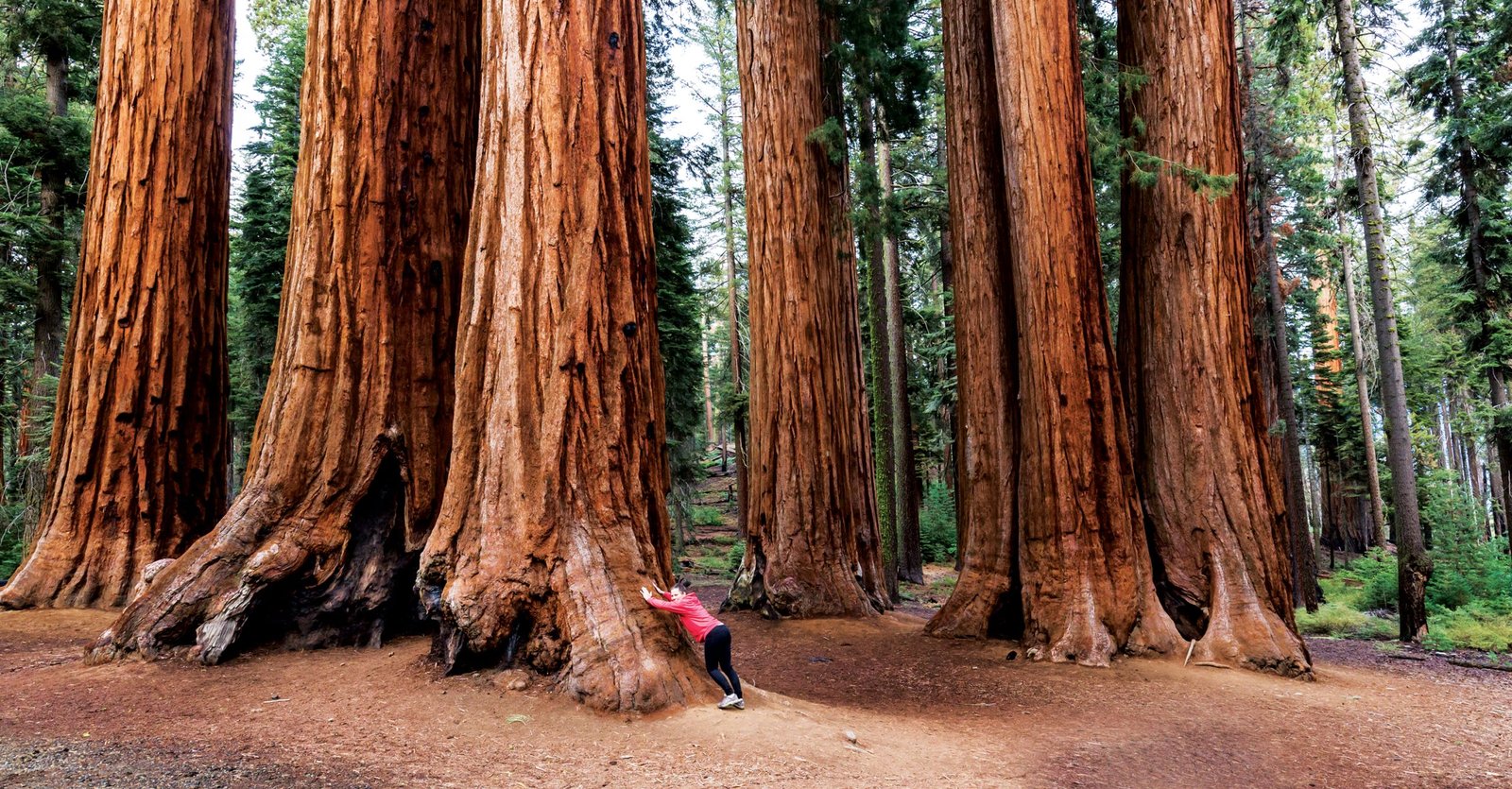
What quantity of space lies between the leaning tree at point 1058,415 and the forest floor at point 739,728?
0.58 metres

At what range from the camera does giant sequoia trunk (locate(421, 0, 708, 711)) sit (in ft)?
15.4

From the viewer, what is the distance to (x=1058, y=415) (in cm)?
738

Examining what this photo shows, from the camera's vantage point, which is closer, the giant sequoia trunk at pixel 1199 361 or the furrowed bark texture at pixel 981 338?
the giant sequoia trunk at pixel 1199 361

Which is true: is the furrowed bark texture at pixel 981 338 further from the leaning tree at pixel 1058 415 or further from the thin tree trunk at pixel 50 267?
the thin tree trunk at pixel 50 267

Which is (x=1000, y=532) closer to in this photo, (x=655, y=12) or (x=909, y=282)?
(x=655, y=12)

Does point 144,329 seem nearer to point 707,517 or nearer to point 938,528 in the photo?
point 938,528

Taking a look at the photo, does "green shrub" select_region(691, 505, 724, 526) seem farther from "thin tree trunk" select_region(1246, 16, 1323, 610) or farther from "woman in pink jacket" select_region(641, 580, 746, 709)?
"woman in pink jacket" select_region(641, 580, 746, 709)

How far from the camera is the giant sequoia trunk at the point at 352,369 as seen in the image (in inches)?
217

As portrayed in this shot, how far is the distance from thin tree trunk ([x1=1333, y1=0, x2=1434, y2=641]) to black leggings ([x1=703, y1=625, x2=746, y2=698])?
871cm

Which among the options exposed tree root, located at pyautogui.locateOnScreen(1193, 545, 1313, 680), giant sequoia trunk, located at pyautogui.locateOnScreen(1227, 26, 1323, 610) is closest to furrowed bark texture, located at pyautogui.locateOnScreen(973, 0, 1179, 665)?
exposed tree root, located at pyautogui.locateOnScreen(1193, 545, 1313, 680)

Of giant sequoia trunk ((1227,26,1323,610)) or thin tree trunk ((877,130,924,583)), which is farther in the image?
thin tree trunk ((877,130,924,583))

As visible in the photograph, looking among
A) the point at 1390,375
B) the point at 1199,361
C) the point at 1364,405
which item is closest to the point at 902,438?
the point at 1390,375

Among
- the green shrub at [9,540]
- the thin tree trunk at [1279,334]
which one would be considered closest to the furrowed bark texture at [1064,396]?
the thin tree trunk at [1279,334]

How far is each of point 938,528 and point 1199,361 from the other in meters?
17.5
